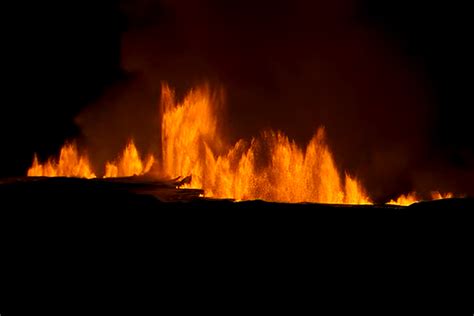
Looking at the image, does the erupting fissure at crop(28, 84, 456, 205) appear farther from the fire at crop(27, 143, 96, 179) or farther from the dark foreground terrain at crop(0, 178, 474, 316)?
the dark foreground terrain at crop(0, 178, 474, 316)

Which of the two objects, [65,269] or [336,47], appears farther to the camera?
[336,47]

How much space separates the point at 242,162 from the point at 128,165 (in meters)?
3.38

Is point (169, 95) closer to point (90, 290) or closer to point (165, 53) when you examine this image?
point (165, 53)

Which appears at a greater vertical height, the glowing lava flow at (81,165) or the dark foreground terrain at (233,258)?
the glowing lava flow at (81,165)

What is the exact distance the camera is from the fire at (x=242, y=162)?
912 cm

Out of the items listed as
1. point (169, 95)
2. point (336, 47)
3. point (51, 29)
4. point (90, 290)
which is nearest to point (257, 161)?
point (169, 95)

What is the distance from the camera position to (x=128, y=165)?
12.4 metres

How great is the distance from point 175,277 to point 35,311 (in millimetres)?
1425

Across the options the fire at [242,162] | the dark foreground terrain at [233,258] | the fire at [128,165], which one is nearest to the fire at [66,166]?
the fire at [128,165]

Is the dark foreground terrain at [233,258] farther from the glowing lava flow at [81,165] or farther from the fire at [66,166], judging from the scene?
the fire at [66,166]

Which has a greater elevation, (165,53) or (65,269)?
(165,53)

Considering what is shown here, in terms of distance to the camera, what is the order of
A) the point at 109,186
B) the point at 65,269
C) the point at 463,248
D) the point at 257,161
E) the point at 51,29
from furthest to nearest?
1. the point at 51,29
2. the point at 257,161
3. the point at 109,186
4. the point at 65,269
5. the point at 463,248

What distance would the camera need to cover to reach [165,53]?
13469mm

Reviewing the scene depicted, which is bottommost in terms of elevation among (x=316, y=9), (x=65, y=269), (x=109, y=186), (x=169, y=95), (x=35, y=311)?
(x=35, y=311)
